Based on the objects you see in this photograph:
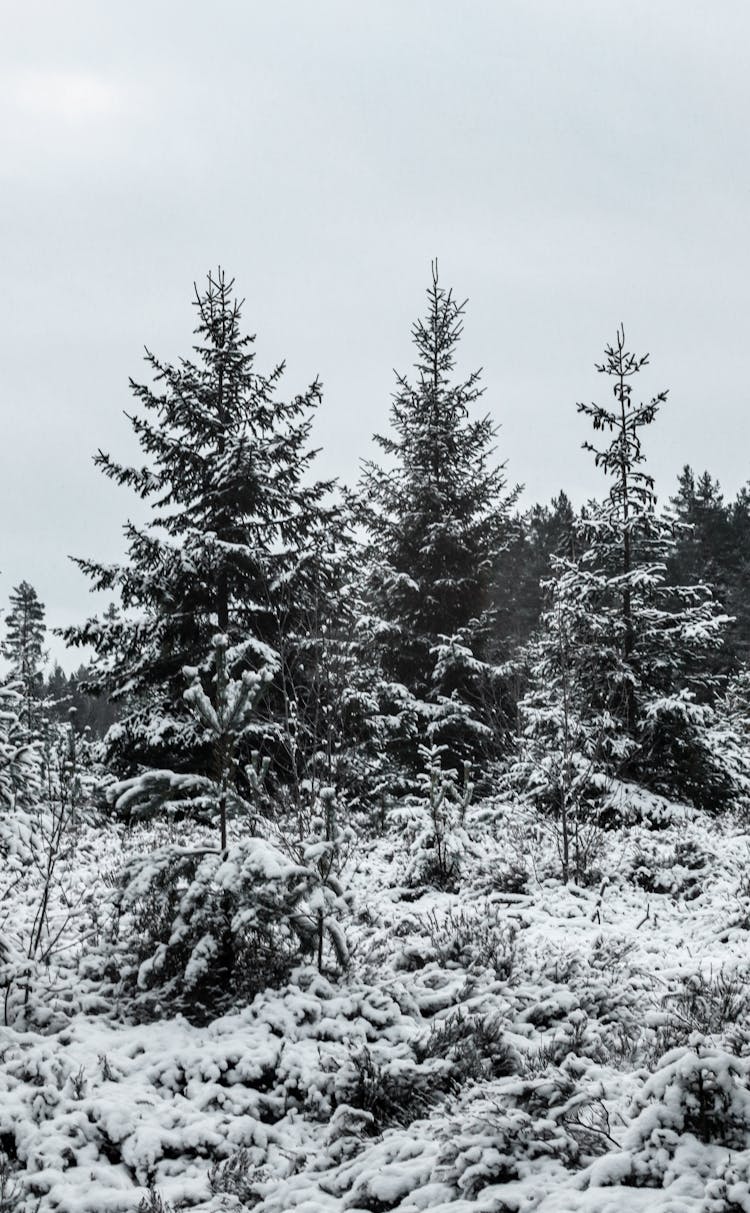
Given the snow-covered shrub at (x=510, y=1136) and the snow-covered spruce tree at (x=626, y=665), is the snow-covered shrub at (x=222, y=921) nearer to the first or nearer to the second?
the snow-covered shrub at (x=510, y=1136)

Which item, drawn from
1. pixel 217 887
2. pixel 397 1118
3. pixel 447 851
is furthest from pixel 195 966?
pixel 447 851

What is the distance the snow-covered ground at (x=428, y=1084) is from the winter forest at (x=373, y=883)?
0.02 meters

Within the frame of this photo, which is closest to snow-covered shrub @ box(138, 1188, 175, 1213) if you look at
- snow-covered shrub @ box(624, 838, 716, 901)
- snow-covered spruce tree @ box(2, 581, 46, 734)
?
snow-covered shrub @ box(624, 838, 716, 901)

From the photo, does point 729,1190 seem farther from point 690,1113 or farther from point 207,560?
point 207,560

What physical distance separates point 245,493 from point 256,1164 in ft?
37.3

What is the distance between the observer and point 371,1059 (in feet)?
15.8

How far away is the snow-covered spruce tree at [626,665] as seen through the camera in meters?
12.0

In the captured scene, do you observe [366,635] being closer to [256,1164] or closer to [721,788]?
[721,788]

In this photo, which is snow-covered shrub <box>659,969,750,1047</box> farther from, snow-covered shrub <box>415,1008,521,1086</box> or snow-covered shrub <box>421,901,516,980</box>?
snow-covered shrub <box>421,901,516,980</box>

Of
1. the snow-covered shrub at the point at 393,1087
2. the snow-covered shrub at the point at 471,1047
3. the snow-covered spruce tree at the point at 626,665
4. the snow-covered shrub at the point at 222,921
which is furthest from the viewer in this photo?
the snow-covered spruce tree at the point at 626,665

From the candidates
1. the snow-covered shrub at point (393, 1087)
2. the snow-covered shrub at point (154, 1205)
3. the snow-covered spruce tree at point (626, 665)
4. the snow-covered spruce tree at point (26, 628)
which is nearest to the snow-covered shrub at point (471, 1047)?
the snow-covered shrub at point (393, 1087)

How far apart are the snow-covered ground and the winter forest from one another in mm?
20

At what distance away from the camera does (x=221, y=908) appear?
226 inches

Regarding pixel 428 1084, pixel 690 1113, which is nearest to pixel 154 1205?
pixel 428 1084
